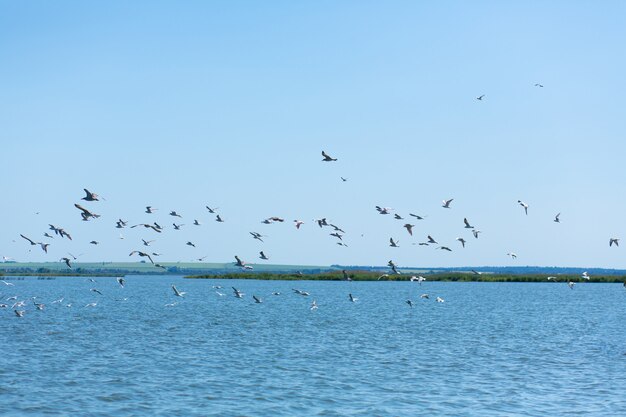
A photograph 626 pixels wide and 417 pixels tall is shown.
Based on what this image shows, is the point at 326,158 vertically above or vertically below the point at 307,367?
above

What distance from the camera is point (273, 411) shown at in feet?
81.7

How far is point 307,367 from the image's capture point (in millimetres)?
33531

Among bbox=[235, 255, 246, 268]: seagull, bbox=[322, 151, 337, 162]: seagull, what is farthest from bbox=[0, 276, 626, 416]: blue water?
bbox=[322, 151, 337, 162]: seagull

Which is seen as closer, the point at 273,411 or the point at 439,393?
the point at 273,411

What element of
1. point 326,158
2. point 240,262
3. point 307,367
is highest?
point 326,158

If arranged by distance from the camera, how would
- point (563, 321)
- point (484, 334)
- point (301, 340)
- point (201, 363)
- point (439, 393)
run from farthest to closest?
point (563, 321) < point (484, 334) < point (301, 340) < point (201, 363) < point (439, 393)

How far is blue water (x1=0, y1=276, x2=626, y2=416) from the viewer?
25688 millimetres

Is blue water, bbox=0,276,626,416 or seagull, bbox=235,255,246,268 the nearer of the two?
blue water, bbox=0,276,626,416

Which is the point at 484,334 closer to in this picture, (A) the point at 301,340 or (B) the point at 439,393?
(A) the point at 301,340

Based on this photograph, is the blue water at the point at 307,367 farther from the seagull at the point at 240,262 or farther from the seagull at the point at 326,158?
the seagull at the point at 326,158

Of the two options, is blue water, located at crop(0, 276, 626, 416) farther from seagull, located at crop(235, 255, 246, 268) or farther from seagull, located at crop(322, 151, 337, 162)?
seagull, located at crop(322, 151, 337, 162)

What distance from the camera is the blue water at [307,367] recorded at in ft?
84.3

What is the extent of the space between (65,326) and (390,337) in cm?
2011

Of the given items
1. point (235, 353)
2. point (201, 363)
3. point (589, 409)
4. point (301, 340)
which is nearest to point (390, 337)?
point (301, 340)
